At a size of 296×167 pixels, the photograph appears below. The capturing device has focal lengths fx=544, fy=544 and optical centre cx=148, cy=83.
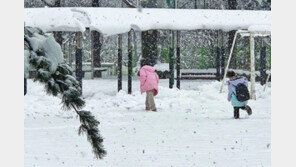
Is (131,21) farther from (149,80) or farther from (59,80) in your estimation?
(59,80)

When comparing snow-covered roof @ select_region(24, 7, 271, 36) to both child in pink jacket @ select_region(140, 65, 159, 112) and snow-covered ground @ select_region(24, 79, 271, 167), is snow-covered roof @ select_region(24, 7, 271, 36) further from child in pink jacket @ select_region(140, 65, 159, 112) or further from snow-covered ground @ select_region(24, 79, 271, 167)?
child in pink jacket @ select_region(140, 65, 159, 112)

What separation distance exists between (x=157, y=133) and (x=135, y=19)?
327 inches

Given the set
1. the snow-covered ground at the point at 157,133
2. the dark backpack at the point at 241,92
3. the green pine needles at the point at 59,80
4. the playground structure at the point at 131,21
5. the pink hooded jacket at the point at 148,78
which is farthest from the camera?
the playground structure at the point at 131,21

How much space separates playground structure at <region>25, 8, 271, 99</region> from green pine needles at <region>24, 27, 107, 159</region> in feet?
46.6

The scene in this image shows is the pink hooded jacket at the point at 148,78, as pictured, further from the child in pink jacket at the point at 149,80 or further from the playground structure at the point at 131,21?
the playground structure at the point at 131,21

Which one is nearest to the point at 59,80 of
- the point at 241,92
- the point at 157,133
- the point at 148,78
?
the point at 157,133

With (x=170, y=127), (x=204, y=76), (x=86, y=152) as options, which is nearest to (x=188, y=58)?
(x=204, y=76)

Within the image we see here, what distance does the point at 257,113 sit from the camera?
13938 mm

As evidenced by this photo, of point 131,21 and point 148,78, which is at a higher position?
point 131,21

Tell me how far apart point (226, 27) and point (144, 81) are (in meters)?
6.14

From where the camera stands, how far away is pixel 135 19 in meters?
18.1

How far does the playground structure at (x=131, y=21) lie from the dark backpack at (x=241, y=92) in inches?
182

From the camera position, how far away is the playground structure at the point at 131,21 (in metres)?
16.6

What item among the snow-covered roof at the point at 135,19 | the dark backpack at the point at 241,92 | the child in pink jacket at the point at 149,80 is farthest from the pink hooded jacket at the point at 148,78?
the snow-covered roof at the point at 135,19
